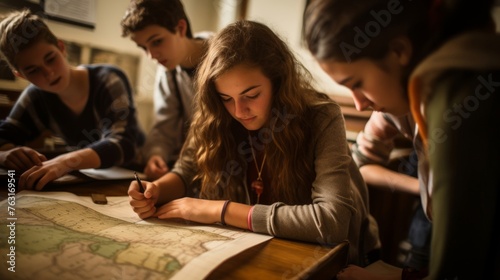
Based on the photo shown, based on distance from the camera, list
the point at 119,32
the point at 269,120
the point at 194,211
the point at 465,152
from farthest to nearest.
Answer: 1. the point at 119,32
2. the point at 269,120
3. the point at 194,211
4. the point at 465,152

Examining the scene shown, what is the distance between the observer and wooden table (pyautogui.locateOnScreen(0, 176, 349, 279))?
56 cm

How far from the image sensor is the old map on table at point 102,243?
21.1 inches

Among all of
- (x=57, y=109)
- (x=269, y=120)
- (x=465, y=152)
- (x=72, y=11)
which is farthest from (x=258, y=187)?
(x=72, y=11)

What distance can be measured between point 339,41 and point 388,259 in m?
1.07

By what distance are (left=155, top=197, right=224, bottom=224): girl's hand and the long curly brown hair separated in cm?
15

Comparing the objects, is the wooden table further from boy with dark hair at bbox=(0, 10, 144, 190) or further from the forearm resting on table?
boy with dark hair at bbox=(0, 10, 144, 190)

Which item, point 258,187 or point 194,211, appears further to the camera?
point 258,187

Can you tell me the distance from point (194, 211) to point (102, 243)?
21 cm

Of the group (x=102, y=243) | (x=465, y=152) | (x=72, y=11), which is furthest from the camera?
(x=72, y=11)

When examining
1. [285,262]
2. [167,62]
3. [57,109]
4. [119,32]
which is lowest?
[285,262]

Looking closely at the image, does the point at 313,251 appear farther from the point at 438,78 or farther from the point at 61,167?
the point at 61,167

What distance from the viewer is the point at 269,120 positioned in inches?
35.1

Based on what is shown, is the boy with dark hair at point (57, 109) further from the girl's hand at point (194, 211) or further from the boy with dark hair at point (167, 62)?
the girl's hand at point (194, 211)

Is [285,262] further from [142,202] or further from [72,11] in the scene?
[72,11]
